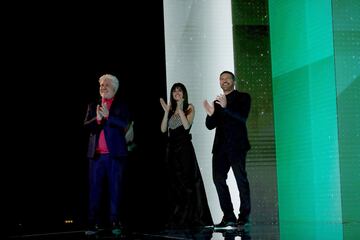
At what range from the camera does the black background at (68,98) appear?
679 cm

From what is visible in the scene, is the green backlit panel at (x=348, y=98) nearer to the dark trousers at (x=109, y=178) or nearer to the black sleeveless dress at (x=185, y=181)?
the black sleeveless dress at (x=185, y=181)

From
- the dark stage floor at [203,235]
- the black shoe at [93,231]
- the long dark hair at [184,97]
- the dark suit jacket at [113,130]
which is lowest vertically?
the black shoe at [93,231]

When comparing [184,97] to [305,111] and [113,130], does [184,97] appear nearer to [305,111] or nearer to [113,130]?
[113,130]

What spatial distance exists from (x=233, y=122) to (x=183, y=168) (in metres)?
0.83

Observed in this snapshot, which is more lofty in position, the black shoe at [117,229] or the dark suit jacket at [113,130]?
the dark suit jacket at [113,130]

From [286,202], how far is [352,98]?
5.25 ft

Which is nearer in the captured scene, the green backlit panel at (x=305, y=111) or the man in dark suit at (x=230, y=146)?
the man in dark suit at (x=230, y=146)

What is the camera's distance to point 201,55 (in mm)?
7219

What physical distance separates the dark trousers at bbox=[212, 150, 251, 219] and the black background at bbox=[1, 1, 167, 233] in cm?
160

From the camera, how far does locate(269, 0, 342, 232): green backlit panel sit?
5.75m

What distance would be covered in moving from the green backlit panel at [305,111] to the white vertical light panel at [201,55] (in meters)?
0.64

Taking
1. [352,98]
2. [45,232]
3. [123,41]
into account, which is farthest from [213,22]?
[45,232]

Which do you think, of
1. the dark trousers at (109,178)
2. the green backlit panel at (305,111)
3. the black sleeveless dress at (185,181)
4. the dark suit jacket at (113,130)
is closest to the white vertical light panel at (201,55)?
the green backlit panel at (305,111)

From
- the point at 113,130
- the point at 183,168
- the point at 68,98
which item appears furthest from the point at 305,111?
the point at 68,98
